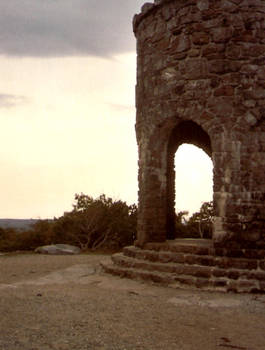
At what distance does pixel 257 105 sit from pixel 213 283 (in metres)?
2.63

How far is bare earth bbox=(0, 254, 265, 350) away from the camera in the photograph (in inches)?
128

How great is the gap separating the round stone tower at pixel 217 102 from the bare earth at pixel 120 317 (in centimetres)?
131

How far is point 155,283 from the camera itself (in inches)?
232

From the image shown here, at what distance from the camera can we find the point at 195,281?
5648mm

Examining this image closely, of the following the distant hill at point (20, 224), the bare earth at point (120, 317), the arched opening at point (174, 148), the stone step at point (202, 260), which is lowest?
the bare earth at point (120, 317)

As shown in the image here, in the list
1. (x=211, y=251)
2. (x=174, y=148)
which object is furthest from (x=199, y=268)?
(x=174, y=148)

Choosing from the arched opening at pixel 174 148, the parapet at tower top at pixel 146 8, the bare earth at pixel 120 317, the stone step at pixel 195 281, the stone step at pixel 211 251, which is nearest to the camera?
the bare earth at pixel 120 317

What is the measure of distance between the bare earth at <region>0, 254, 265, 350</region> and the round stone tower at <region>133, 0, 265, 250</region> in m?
1.31

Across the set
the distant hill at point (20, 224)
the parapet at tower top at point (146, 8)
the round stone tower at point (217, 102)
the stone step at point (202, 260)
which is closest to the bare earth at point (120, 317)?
the stone step at point (202, 260)

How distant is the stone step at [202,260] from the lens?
5771 millimetres

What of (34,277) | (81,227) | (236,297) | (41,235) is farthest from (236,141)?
(41,235)

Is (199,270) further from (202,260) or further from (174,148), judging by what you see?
(174,148)

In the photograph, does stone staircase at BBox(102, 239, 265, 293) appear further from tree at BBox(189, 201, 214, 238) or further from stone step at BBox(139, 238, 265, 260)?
tree at BBox(189, 201, 214, 238)

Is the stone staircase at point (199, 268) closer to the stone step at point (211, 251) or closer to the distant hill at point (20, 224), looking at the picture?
the stone step at point (211, 251)
